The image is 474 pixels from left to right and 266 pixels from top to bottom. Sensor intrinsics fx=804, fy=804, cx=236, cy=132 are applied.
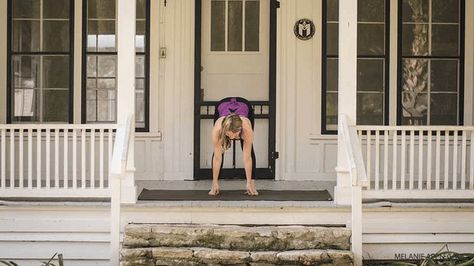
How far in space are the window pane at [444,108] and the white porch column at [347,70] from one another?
6.69 ft

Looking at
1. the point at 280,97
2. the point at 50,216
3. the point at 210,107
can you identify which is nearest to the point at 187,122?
the point at 210,107

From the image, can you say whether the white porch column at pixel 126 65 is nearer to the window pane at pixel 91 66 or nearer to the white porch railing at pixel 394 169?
the window pane at pixel 91 66

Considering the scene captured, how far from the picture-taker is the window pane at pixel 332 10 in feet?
32.5

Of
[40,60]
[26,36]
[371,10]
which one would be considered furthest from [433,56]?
[26,36]

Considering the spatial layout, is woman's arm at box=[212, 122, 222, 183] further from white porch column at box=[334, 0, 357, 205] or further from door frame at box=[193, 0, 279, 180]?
door frame at box=[193, 0, 279, 180]

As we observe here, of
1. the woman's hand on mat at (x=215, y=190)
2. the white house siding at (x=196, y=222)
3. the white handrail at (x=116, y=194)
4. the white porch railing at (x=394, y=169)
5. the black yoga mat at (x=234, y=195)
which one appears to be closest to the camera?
the white handrail at (x=116, y=194)

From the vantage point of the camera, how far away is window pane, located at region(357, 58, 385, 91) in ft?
32.5

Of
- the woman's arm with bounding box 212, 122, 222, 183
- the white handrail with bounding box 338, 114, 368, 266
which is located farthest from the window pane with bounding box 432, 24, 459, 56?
the woman's arm with bounding box 212, 122, 222, 183

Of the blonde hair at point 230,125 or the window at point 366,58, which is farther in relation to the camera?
the window at point 366,58

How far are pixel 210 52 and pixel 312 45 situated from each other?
1.26 meters

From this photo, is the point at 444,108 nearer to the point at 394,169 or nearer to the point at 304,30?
the point at 304,30

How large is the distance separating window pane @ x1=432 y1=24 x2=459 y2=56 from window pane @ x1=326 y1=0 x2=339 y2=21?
1.22 metres

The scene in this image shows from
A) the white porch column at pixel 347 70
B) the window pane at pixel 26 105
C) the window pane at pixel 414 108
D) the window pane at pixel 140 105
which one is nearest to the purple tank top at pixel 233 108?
the white porch column at pixel 347 70

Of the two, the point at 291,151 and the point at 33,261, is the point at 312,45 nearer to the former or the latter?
the point at 291,151
